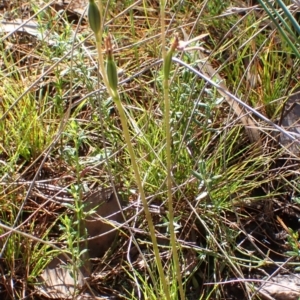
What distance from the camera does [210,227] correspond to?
1.59 metres

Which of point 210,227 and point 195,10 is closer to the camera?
point 210,227

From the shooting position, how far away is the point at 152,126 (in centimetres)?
172

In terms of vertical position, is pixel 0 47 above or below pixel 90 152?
above

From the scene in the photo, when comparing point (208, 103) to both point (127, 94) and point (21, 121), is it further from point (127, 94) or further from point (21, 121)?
point (21, 121)

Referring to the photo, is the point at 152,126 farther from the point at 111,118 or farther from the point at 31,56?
the point at 31,56

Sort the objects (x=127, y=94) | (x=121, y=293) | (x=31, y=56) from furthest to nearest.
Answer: (x=31, y=56), (x=127, y=94), (x=121, y=293)

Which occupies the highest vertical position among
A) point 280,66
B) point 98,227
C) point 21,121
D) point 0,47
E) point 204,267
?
point 0,47

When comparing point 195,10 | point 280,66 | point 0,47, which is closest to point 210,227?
point 280,66

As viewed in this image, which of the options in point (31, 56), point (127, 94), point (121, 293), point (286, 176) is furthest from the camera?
point (31, 56)

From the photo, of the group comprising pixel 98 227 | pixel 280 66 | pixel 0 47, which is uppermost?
pixel 0 47

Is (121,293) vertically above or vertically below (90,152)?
below

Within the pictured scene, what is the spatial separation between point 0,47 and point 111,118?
1.88ft

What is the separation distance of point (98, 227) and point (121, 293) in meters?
0.20

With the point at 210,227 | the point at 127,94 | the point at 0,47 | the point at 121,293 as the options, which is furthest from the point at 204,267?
the point at 0,47
